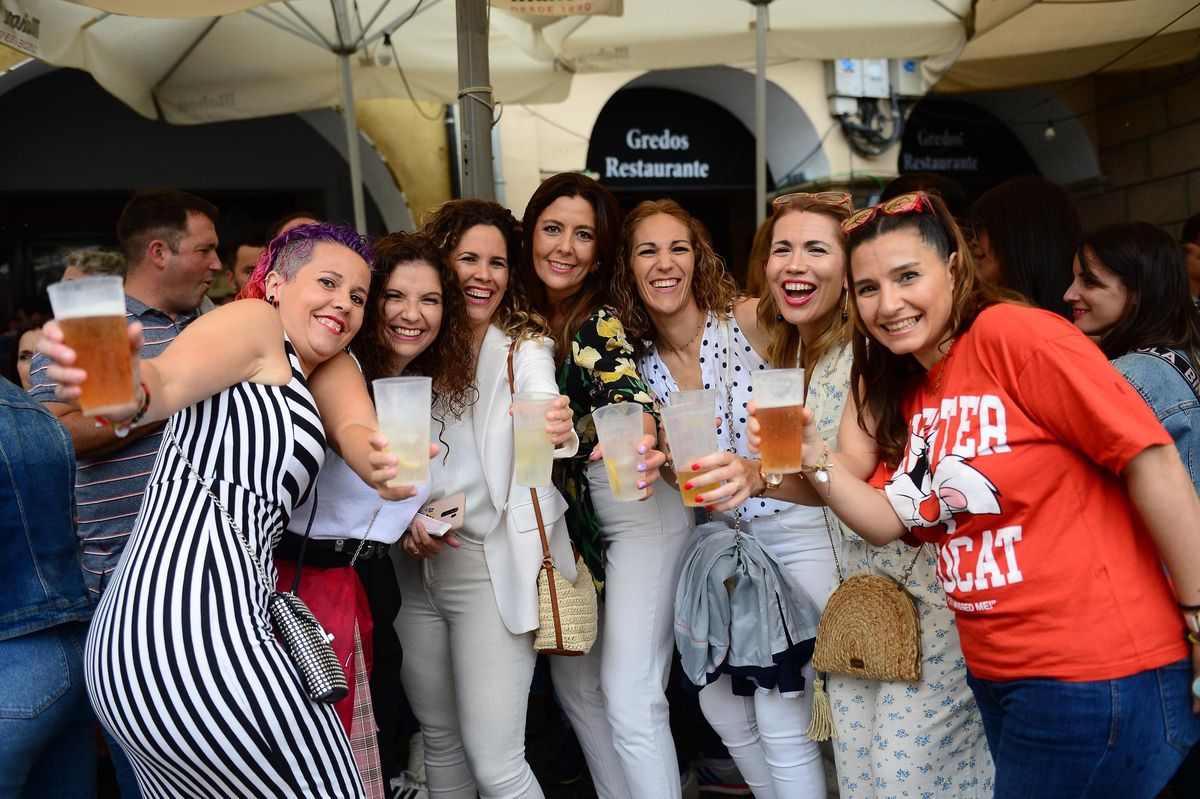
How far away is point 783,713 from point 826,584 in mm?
419

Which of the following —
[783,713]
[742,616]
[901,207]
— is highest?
[901,207]

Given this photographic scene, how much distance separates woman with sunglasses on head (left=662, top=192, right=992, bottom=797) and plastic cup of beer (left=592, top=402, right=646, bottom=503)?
25 centimetres

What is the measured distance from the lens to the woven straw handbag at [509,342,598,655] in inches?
114

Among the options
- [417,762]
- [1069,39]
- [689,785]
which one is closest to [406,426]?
[689,785]

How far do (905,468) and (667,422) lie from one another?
59cm

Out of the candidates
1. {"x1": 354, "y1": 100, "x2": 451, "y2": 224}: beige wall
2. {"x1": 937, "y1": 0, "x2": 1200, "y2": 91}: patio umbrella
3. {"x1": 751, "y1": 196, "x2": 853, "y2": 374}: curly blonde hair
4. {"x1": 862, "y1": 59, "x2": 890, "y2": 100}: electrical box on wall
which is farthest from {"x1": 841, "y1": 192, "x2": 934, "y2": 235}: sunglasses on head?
{"x1": 862, "y1": 59, "x2": 890, "y2": 100}: electrical box on wall

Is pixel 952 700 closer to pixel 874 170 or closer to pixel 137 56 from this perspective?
pixel 137 56

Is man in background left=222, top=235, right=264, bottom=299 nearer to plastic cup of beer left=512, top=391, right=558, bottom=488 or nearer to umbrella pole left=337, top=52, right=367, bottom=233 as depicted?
umbrella pole left=337, top=52, right=367, bottom=233

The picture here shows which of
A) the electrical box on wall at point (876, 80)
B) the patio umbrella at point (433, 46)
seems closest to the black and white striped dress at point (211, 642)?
the patio umbrella at point (433, 46)

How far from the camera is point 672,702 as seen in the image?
422cm

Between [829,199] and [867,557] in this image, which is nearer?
[867,557]

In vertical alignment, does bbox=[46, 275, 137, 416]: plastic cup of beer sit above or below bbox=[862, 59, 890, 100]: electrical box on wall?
below

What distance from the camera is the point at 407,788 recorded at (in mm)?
4094

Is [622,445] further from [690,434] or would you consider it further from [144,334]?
[144,334]
